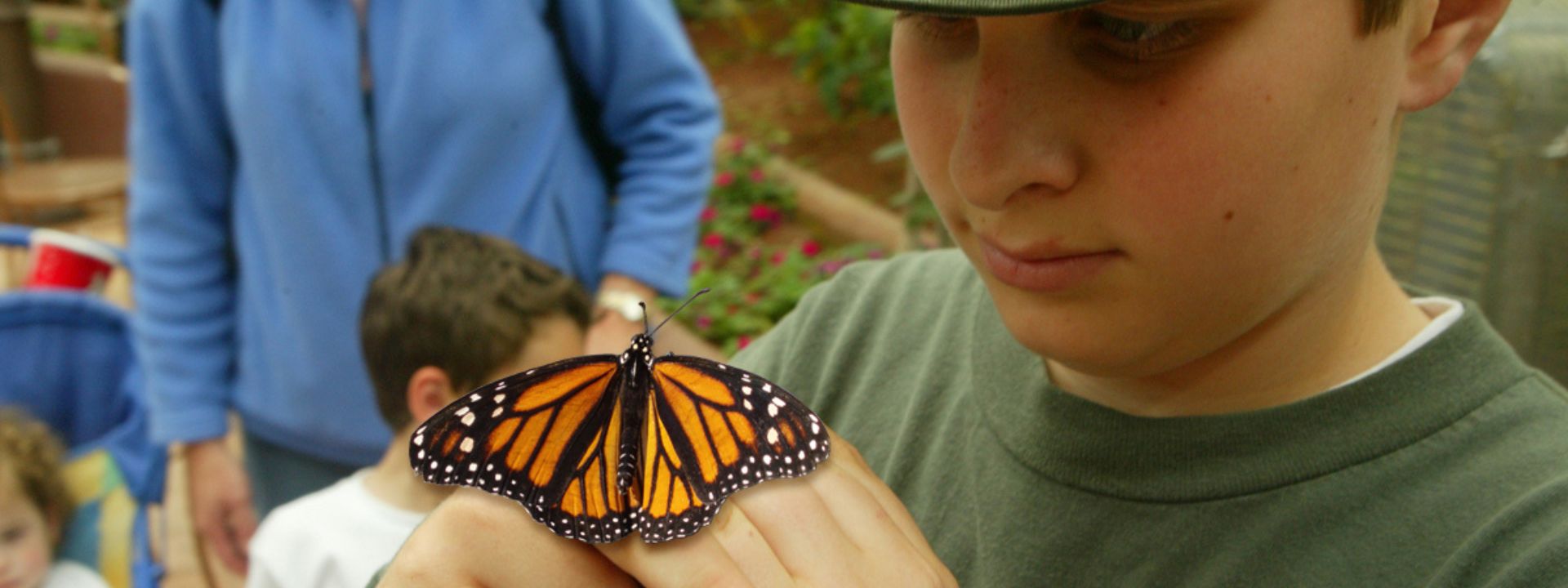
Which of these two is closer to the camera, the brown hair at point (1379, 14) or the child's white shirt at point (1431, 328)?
the brown hair at point (1379, 14)

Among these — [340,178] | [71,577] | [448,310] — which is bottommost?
[71,577]

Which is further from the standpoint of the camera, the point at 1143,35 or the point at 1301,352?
the point at 1301,352

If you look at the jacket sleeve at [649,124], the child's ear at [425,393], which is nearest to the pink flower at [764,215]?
the jacket sleeve at [649,124]

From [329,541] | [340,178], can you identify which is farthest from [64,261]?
[329,541]

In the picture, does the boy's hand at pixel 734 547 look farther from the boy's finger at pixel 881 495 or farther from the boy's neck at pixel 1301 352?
the boy's neck at pixel 1301 352

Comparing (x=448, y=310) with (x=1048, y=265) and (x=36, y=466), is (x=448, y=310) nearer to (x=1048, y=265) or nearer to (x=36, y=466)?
(x=36, y=466)

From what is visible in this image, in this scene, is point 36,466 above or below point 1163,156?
below

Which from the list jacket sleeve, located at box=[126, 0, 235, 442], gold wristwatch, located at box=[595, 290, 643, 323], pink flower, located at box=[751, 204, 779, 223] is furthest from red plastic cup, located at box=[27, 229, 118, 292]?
pink flower, located at box=[751, 204, 779, 223]
